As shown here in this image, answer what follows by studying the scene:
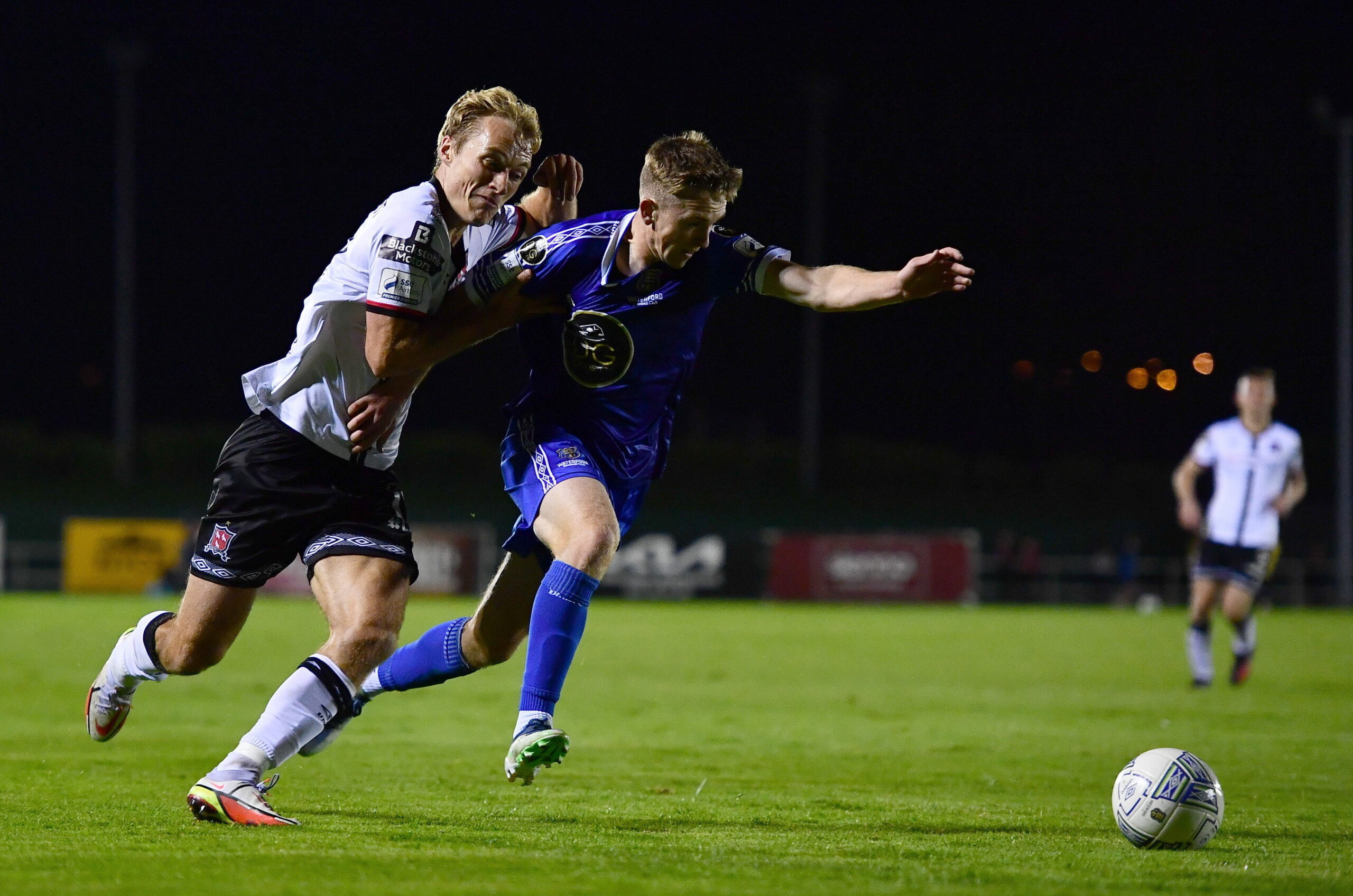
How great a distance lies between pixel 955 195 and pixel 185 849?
43.4 m

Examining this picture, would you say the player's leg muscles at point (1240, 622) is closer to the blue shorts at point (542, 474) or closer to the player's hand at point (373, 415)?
the blue shorts at point (542, 474)

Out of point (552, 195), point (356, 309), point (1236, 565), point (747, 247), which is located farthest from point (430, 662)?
point (1236, 565)

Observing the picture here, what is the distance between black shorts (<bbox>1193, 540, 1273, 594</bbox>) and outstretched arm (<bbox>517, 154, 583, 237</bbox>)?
29.6 ft

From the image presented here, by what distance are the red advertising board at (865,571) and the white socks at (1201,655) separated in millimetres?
15703

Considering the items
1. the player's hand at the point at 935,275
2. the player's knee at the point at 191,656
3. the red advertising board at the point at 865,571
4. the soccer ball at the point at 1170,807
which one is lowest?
the red advertising board at the point at 865,571

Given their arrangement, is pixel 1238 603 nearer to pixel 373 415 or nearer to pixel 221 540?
pixel 373 415

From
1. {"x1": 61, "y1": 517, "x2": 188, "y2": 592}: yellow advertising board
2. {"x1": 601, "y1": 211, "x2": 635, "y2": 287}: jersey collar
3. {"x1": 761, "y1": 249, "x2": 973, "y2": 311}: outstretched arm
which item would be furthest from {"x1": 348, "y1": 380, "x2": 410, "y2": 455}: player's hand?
{"x1": 61, "y1": 517, "x2": 188, "y2": 592}: yellow advertising board

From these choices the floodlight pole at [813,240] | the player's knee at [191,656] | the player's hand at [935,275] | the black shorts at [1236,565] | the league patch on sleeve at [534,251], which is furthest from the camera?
the floodlight pole at [813,240]

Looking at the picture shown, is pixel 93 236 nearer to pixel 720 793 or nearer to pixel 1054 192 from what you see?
pixel 1054 192

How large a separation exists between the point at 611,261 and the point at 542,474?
852 millimetres

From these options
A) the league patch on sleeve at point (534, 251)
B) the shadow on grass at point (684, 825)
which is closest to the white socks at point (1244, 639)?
the shadow on grass at point (684, 825)

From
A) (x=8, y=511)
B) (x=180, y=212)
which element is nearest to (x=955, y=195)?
(x=180, y=212)

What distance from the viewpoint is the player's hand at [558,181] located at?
6.57m

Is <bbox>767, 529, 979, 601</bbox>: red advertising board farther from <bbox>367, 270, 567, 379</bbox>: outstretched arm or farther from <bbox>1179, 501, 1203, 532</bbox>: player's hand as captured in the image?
<bbox>367, 270, 567, 379</bbox>: outstretched arm
